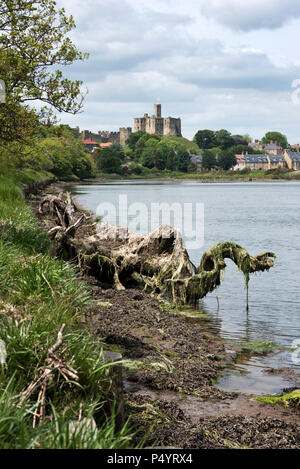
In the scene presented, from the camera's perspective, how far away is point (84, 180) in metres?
145

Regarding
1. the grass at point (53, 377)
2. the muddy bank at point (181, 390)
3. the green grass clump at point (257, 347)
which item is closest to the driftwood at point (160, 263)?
the muddy bank at point (181, 390)

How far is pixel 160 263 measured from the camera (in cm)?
1486

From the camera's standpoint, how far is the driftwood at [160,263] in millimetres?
13695

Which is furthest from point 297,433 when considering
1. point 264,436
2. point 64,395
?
point 64,395

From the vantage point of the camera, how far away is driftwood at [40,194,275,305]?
1370cm

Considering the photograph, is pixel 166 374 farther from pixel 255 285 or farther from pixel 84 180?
pixel 84 180

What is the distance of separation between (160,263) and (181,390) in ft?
25.4

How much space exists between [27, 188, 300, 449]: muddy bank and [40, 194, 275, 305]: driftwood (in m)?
2.58

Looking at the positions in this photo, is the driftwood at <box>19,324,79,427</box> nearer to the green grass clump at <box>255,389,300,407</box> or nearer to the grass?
the grass

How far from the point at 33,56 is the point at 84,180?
134601 mm

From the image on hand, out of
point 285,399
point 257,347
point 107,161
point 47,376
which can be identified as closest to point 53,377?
point 47,376

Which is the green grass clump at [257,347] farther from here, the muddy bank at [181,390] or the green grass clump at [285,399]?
the green grass clump at [285,399]

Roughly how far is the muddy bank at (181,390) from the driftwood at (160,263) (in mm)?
2577

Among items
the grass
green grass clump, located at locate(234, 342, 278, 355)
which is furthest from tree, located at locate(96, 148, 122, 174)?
the grass
